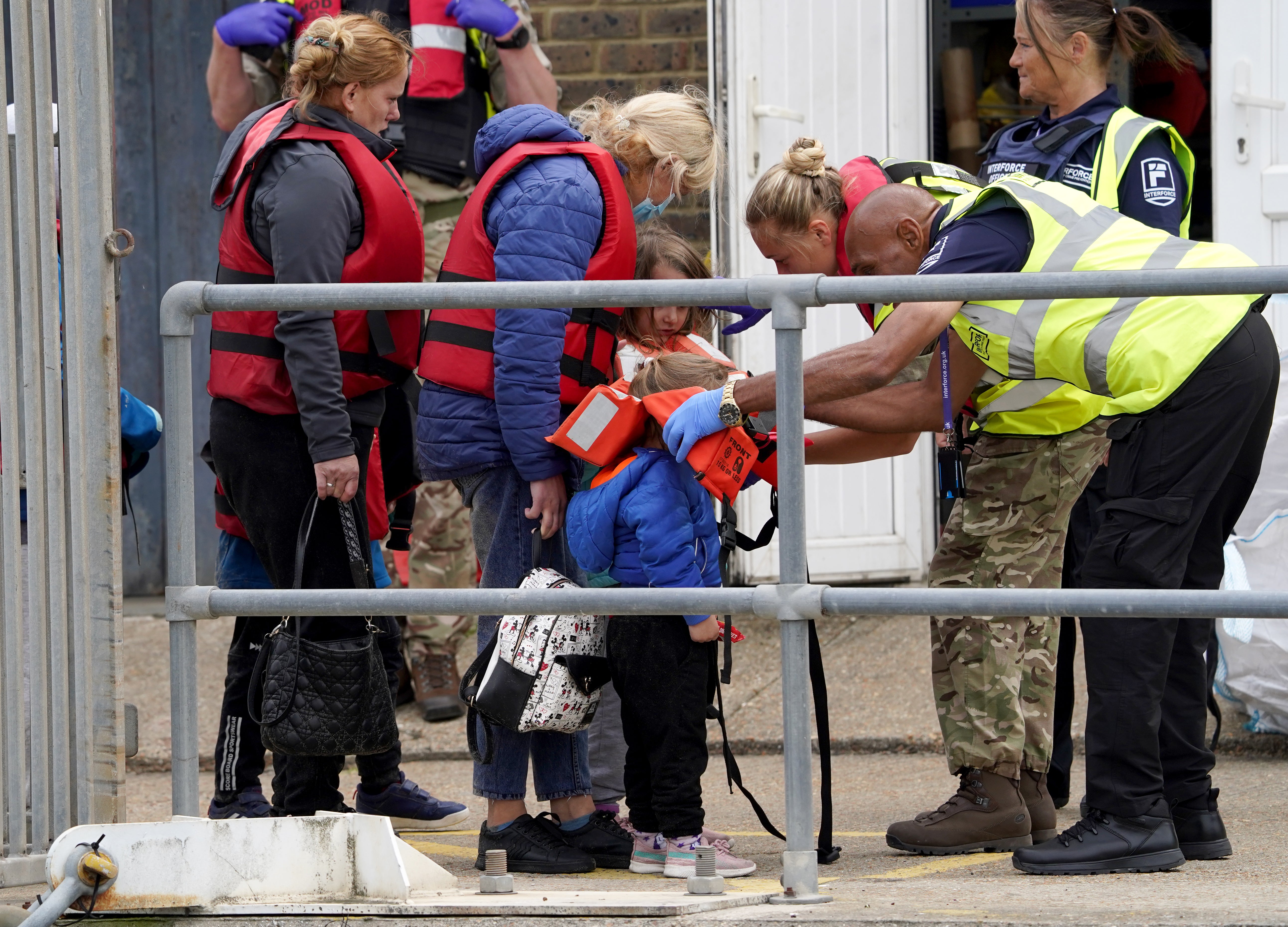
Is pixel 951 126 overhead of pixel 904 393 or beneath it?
overhead

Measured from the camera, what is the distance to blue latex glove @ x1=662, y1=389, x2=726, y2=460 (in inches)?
135

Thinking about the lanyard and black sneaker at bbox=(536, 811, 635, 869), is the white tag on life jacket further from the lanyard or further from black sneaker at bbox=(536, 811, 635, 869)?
black sneaker at bbox=(536, 811, 635, 869)

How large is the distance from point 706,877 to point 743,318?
179cm

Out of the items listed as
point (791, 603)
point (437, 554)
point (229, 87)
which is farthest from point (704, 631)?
point (229, 87)

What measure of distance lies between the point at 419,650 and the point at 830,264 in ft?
7.59

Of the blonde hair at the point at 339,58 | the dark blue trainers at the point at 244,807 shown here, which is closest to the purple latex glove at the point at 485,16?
the blonde hair at the point at 339,58

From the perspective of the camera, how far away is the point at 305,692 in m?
3.57

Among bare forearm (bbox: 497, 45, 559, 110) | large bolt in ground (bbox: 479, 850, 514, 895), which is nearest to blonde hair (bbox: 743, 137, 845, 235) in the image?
large bolt in ground (bbox: 479, 850, 514, 895)

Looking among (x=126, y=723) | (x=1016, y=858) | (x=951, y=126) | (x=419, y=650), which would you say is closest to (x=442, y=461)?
(x=126, y=723)

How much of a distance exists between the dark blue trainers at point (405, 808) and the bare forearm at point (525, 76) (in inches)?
86.7

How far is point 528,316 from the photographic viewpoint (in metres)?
3.55

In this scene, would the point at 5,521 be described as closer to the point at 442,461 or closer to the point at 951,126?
the point at 442,461

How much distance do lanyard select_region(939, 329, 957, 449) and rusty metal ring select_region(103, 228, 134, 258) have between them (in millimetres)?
1657

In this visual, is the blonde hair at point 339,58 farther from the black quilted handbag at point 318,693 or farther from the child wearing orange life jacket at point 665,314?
the black quilted handbag at point 318,693
